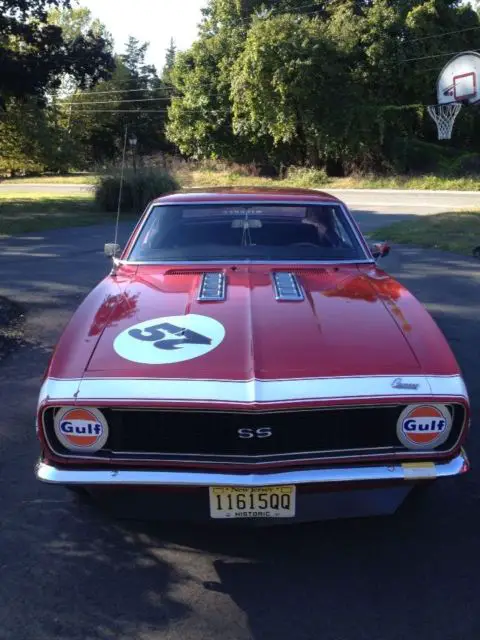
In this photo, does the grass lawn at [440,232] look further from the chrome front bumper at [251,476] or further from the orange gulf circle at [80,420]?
the orange gulf circle at [80,420]

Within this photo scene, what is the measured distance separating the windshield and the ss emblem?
1.92m

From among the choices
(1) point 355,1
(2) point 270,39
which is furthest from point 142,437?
(1) point 355,1

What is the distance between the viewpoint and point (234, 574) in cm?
292

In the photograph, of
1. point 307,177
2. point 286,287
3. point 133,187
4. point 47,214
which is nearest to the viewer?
point 286,287

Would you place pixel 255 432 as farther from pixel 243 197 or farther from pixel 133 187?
pixel 133 187

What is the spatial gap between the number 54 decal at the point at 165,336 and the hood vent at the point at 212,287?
42 cm

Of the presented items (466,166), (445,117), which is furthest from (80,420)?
(466,166)

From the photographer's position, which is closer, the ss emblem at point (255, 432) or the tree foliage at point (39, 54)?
the ss emblem at point (255, 432)

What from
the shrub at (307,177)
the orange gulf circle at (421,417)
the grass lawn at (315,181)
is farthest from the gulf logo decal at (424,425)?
the shrub at (307,177)

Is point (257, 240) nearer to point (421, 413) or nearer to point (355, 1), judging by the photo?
point (421, 413)

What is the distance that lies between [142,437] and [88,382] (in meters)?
0.33

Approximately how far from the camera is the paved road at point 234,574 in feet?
8.43

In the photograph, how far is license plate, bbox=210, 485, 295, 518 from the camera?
2.69 meters

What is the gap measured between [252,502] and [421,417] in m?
0.81
